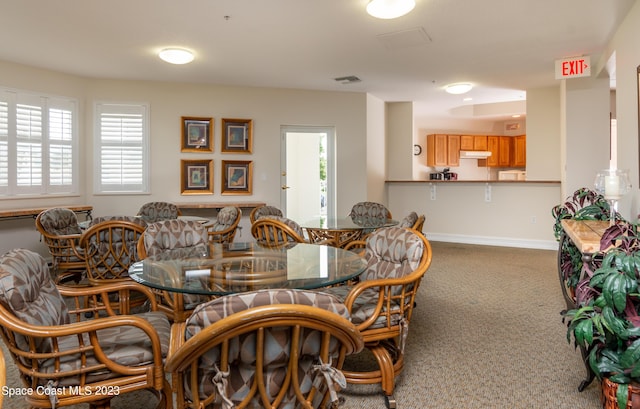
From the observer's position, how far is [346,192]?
686 centimetres

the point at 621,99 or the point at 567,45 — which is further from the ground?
the point at 567,45

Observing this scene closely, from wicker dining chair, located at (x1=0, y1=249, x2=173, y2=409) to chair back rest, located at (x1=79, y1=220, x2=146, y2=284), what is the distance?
4.65ft

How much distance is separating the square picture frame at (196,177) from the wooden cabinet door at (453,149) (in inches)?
252

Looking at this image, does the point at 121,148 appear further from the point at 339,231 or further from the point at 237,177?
the point at 339,231

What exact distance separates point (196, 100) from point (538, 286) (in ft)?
16.8

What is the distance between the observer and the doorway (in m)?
6.64

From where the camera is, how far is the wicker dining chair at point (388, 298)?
6.37 feet

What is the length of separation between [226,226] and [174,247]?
1.49 m

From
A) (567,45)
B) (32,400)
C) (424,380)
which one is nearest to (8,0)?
(32,400)

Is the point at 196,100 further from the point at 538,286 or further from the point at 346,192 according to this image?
the point at 538,286

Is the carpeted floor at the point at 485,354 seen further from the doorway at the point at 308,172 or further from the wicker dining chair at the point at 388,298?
the doorway at the point at 308,172

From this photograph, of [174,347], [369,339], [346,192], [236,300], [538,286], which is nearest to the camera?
[236,300]

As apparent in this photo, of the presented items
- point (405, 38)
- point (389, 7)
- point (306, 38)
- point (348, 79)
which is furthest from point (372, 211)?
point (389, 7)

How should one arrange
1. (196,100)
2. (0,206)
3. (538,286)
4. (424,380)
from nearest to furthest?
(424,380) → (538,286) → (0,206) → (196,100)
